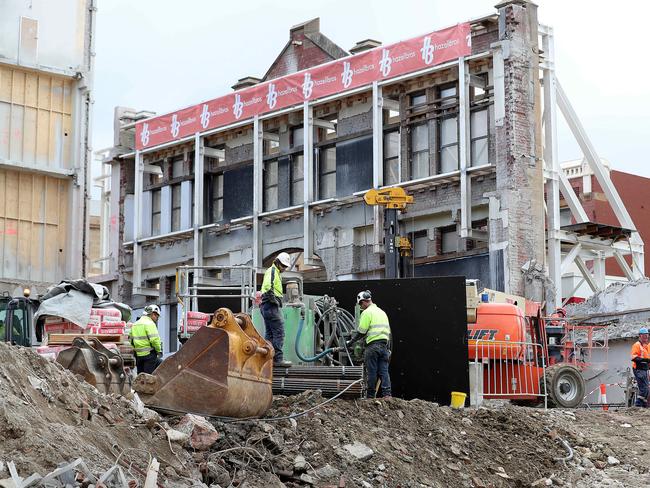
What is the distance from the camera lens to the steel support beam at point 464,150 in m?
34.4

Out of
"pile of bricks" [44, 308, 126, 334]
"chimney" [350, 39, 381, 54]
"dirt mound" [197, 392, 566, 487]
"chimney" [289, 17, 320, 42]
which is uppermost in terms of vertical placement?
"chimney" [289, 17, 320, 42]

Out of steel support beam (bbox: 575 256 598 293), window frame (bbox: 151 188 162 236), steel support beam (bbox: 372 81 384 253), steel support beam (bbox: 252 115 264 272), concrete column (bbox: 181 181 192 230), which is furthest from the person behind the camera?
window frame (bbox: 151 188 162 236)

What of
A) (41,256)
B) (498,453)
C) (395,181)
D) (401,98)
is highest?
(401,98)

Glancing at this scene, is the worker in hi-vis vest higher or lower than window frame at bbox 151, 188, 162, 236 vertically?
lower

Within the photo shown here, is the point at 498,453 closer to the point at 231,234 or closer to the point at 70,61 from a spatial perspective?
the point at 70,61

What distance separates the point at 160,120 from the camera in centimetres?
4466

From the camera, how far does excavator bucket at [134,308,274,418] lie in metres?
13.6

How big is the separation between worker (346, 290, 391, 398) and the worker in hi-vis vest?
3.07m

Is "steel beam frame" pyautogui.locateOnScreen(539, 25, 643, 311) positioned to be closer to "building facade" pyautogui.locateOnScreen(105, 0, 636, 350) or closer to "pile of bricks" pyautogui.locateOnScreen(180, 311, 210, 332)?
"building facade" pyautogui.locateOnScreen(105, 0, 636, 350)

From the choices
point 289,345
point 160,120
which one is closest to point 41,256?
point 289,345

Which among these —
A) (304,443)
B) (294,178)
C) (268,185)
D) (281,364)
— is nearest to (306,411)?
(304,443)

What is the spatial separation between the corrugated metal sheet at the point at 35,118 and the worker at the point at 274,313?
8961 mm

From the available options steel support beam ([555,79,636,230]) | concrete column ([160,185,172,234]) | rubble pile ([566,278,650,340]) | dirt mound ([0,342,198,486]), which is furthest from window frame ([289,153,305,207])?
dirt mound ([0,342,198,486])

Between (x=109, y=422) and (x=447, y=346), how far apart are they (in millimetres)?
9162
